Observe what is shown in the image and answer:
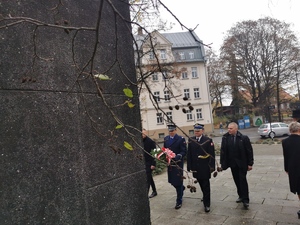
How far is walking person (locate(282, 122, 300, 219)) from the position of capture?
4.32 m

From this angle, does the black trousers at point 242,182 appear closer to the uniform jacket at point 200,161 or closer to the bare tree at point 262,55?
the uniform jacket at point 200,161

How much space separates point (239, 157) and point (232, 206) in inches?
40.1

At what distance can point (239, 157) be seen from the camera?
16.9 feet

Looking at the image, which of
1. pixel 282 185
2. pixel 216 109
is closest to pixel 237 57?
pixel 216 109

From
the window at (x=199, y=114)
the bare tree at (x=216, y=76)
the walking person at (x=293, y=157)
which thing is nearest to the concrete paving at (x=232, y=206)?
the walking person at (x=293, y=157)

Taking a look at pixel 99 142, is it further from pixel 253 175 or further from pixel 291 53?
pixel 291 53

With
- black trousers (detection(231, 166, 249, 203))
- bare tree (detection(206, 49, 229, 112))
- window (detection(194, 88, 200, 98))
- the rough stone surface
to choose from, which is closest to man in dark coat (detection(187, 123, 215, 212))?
black trousers (detection(231, 166, 249, 203))

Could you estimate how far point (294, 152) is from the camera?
4.36 meters

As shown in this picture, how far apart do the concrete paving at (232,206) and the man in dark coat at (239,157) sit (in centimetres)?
35

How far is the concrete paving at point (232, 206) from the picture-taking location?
14.5 ft

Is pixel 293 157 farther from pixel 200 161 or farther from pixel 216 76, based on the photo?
pixel 216 76

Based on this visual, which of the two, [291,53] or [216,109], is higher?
[291,53]

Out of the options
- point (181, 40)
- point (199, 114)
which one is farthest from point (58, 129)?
point (181, 40)

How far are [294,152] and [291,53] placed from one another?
110 ft
